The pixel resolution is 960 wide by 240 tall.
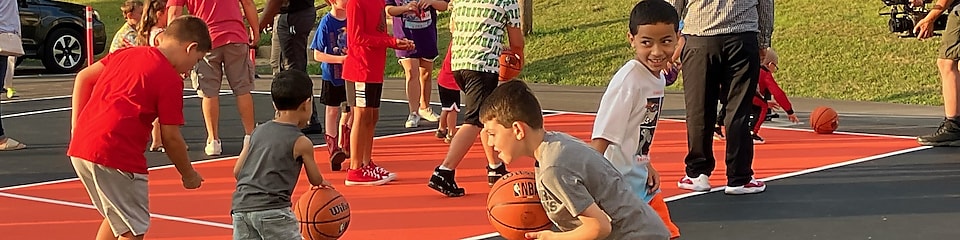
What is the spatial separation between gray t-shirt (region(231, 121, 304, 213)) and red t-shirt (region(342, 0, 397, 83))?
9.64ft

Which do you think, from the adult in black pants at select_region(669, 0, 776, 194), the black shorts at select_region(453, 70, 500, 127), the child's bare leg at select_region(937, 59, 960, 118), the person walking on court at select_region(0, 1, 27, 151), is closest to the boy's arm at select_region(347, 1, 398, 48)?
the black shorts at select_region(453, 70, 500, 127)

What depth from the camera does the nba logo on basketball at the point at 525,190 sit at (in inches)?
198

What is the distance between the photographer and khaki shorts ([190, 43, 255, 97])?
10.2m

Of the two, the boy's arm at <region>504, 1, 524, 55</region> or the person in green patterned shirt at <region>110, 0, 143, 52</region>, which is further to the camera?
the person in green patterned shirt at <region>110, 0, 143, 52</region>

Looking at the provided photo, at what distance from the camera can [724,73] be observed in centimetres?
835

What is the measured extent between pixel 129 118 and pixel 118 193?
377 millimetres

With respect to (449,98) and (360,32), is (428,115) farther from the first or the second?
(360,32)

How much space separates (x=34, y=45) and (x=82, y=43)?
1.01 m

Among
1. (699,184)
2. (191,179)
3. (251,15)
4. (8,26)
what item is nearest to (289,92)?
(191,179)

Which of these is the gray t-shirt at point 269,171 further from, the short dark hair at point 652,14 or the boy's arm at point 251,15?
the boy's arm at point 251,15

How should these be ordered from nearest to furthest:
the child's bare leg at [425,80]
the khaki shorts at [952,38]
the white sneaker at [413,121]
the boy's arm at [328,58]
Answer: the boy's arm at [328,58], the khaki shorts at [952,38], the child's bare leg at [425,80], the white sneaker at [413,121]

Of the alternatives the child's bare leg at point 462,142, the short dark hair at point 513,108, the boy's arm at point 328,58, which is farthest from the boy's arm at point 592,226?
the boy's arm at point 328,58

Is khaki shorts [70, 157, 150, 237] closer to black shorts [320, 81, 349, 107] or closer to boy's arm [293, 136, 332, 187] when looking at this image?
boy's arm [293, 136, 332, 187]

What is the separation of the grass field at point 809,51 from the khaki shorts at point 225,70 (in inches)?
376
